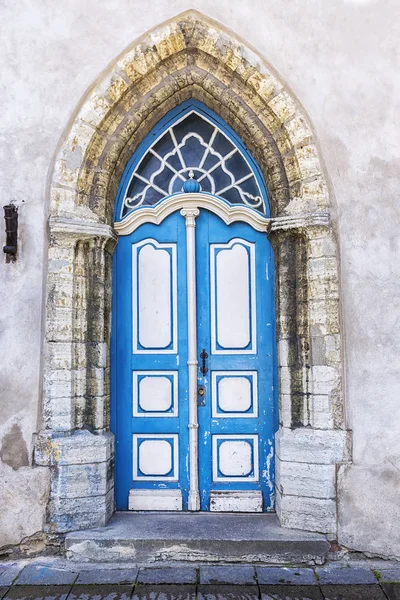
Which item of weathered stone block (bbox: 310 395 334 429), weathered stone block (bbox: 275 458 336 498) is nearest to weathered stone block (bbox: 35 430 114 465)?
weathered stone block (bbox: 275 458 336 498)

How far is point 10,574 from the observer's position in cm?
350

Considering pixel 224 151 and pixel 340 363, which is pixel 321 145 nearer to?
pixel 224 151

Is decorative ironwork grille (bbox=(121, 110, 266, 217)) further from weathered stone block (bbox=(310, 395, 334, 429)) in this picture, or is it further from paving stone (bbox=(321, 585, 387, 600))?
paving stone (bbox=(321, 585, 387, 600))

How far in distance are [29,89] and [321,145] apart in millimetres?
2377

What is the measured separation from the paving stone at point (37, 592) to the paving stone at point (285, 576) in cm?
131

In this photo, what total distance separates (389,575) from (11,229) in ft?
12.2

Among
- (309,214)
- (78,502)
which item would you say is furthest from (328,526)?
(309,214)

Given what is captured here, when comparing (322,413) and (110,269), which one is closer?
(322,413)

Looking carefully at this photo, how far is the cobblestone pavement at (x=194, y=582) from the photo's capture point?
3203mm

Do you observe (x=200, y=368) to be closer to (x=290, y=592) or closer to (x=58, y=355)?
(x=58, y=355)

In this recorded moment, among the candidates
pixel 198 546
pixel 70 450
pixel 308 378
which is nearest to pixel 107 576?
pixel 198 546

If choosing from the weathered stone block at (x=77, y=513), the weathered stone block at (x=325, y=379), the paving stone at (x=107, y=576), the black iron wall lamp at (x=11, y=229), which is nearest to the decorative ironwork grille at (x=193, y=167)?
the black iron wall lamp at (x=11, y=229)

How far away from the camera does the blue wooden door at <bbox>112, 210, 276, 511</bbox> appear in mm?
4176

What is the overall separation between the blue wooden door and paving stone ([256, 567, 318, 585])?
616 mm
